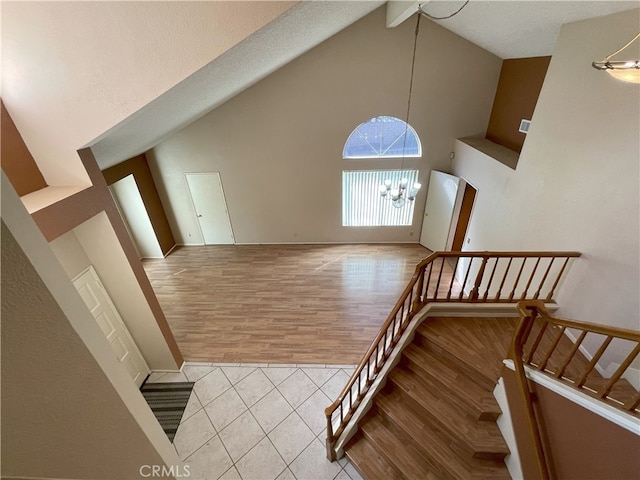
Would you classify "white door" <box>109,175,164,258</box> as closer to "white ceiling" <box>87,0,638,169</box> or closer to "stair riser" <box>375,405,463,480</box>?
"white ceiling" <box>87,0,638,169</box>

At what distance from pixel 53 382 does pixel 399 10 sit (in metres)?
5.24

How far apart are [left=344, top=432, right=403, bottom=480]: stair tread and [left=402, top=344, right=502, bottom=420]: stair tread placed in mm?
866

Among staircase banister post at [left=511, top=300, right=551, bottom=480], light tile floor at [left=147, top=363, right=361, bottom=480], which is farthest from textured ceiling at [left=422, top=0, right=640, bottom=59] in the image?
light tile floor at [left=147, top=363, right=361, bottom=480]

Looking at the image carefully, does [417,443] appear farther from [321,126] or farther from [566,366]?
[321,126]

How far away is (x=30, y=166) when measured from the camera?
2369 millimetres

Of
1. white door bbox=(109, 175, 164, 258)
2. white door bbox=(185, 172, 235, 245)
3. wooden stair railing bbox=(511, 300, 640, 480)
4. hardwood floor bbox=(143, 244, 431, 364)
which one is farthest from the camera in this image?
white door bbox=(185, 172, 235, 245)

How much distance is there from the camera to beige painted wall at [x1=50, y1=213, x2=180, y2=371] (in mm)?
2836

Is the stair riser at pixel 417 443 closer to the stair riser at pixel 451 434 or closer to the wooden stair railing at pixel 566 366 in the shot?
the stair riser at pixel 451 434

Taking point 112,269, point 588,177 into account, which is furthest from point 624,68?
point 112,269

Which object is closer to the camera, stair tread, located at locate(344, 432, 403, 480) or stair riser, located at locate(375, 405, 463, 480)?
stair riser, located at locate(375, 405, 463, 480)

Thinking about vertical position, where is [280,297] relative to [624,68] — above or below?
below

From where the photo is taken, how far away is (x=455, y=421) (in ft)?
8.01

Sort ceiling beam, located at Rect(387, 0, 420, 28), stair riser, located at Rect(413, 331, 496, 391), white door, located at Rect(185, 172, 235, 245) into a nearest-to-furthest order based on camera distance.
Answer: stair riser, located at Rect(413, 331, 496, 391), ceiling beam, located at Rect(387, 0, 420, 28), white door, located at Rect(185, 172, 235, 245)

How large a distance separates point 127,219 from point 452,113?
7414mm
